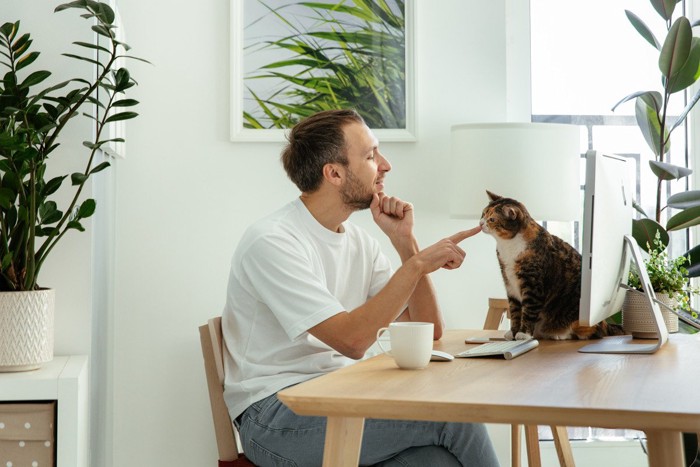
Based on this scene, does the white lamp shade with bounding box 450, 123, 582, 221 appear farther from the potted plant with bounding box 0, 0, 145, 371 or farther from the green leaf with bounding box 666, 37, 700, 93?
the potted plant with bounding box 0, 0, 145, 371

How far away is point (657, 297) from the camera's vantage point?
200 centimetres

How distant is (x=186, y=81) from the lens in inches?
115

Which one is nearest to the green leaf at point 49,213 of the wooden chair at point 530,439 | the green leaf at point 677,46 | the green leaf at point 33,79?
the green leaf at point 33,79

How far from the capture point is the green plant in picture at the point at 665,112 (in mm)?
2684

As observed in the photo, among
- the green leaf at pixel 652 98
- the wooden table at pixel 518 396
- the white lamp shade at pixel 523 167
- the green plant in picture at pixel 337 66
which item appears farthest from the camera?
the green plant in picture at pixel 337 66

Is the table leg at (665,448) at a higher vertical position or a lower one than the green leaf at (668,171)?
lower

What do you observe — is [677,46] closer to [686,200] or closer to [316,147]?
[686,200]

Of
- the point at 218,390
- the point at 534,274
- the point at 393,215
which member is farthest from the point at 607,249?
the point at 218,390

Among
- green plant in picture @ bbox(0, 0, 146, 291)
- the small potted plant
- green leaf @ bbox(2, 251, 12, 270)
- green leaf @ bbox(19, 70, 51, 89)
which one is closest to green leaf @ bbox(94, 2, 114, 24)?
green plant in picture @ bbox(0, 0, 146, 291)

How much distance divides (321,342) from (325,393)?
2.53 ft

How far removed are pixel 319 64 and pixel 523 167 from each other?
87 cm

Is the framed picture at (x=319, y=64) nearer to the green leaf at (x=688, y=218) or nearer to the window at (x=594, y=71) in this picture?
the window at (x=594, y=71)

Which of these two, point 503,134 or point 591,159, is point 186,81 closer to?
point 503,134

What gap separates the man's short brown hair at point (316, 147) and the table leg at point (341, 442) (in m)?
0.95
